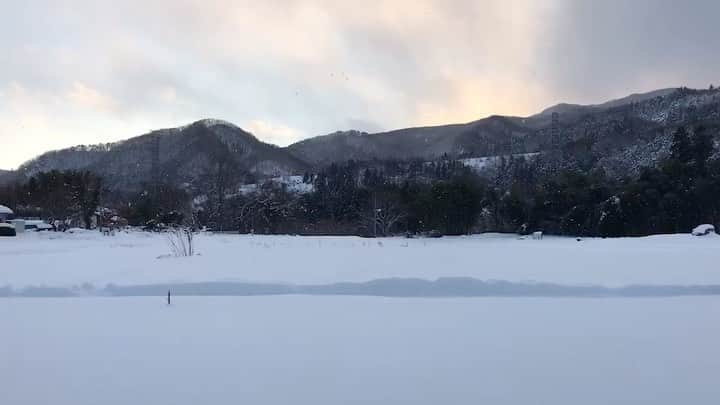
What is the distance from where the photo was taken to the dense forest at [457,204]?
19.0 metres

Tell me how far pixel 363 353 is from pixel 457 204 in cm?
1900

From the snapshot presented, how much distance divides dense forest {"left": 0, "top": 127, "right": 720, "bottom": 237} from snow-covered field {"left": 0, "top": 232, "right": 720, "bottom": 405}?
1431cm

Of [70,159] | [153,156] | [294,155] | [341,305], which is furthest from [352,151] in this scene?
[341,305]

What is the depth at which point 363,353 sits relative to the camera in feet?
11.4

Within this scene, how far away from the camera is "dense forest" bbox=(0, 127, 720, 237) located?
19.0m

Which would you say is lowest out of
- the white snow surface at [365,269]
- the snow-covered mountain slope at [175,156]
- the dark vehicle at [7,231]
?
the white snow surface at [365,269]

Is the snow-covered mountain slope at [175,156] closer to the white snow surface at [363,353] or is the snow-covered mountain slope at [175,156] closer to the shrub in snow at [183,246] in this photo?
the shrub in snow at [183,246]

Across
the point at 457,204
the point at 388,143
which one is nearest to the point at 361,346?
the point at 457,204

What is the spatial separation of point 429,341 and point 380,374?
34.0 inches

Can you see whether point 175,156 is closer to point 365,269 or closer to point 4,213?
point 4,213

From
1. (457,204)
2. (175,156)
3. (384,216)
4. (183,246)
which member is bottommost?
(183,246)

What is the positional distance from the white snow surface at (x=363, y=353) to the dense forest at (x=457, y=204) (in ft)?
52.0

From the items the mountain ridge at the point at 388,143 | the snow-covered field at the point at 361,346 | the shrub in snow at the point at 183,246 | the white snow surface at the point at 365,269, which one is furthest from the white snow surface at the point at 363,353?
the mountain ridge at the point at 388,143

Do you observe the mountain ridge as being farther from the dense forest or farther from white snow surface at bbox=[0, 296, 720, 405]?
white snow surface at bbox=[0, 296, 720, 405]
